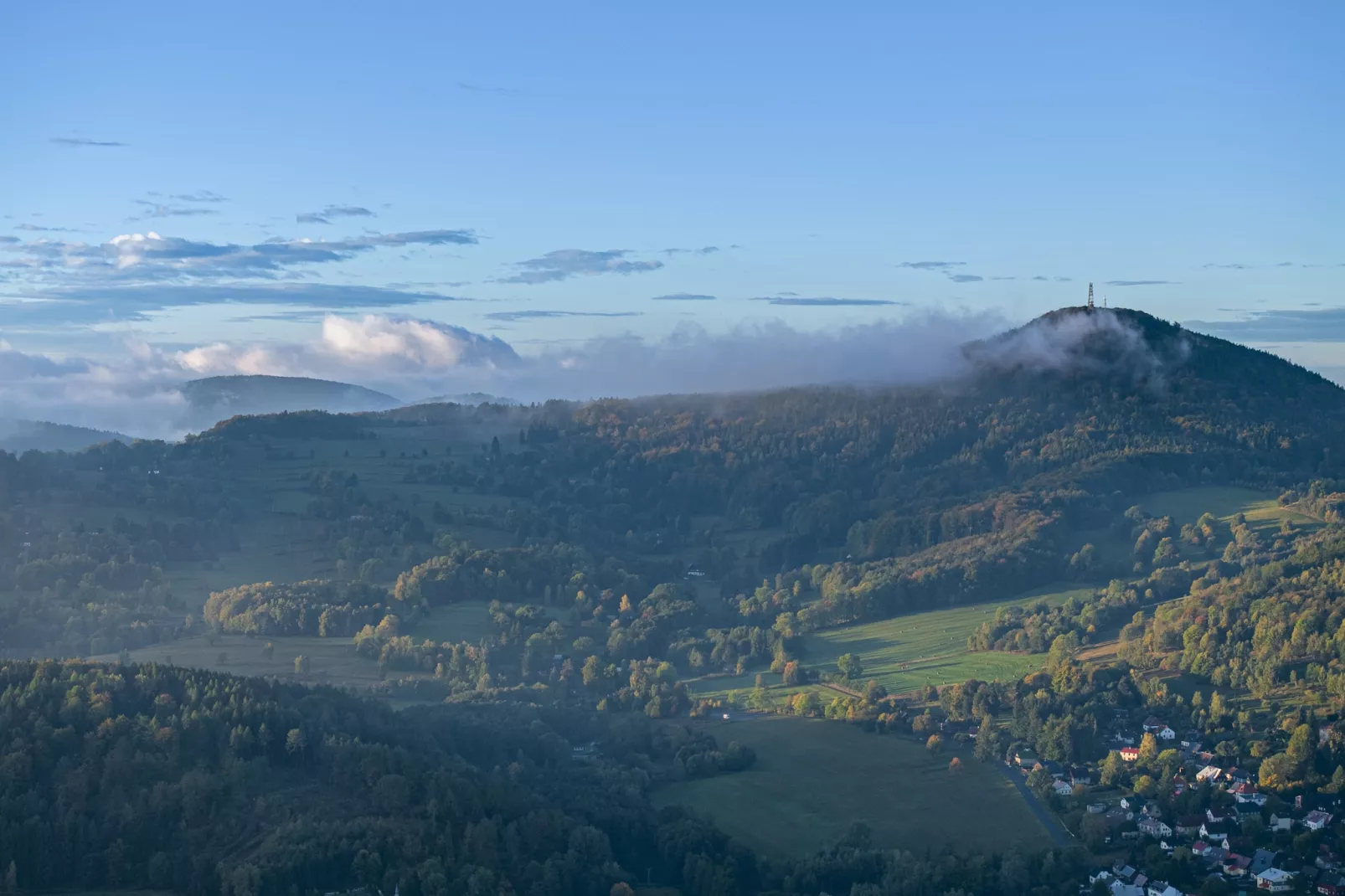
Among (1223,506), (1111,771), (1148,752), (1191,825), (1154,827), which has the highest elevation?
(1223,506)

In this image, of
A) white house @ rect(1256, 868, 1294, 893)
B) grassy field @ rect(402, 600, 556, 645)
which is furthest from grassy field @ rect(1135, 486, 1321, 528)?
white house @ rect(1256, 868, 1294, 893)

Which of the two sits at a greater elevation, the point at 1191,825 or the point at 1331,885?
the point at 1191,825

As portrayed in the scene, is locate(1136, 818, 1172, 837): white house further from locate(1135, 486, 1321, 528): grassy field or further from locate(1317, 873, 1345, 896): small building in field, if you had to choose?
locate(1135, 486, 1321, 528): grassy field

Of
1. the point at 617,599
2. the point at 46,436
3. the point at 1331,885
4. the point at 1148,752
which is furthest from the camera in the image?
the point at 46,436

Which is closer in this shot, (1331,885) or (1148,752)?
(1331,885)

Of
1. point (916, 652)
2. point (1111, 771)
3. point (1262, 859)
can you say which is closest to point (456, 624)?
point (916, 652)

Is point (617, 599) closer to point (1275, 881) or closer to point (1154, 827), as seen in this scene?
point (1154, 827)

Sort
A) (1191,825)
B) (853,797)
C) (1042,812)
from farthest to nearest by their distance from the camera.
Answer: (853,797)
(1042,812)
(1191,825)
